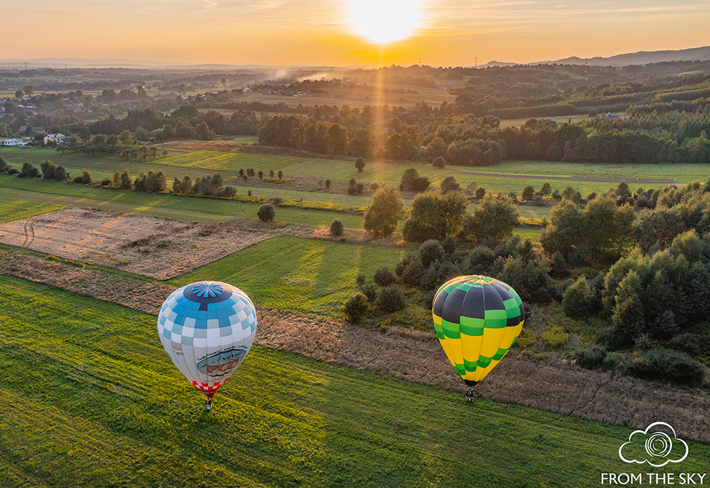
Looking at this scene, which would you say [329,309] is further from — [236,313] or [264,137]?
[264,137]

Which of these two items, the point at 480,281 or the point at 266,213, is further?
the point at 266,213

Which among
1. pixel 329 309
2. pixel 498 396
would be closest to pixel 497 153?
pixel 329 309

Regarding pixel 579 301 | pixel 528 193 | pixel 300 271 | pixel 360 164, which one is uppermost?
pixel 360 164

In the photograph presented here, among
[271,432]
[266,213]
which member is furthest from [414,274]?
[266,213]

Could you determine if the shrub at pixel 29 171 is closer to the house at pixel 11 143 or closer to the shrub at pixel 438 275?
the house at pixel 11 143

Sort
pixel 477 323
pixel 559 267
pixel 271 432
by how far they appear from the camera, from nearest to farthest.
Result: pixel 271 432
pixel 477 323
pixel 559 267

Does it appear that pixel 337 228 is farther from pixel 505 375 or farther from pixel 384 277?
pixel 505 375

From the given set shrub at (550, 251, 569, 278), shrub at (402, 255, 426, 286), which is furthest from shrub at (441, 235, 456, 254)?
shrub at (550, 251, 569, 278)
